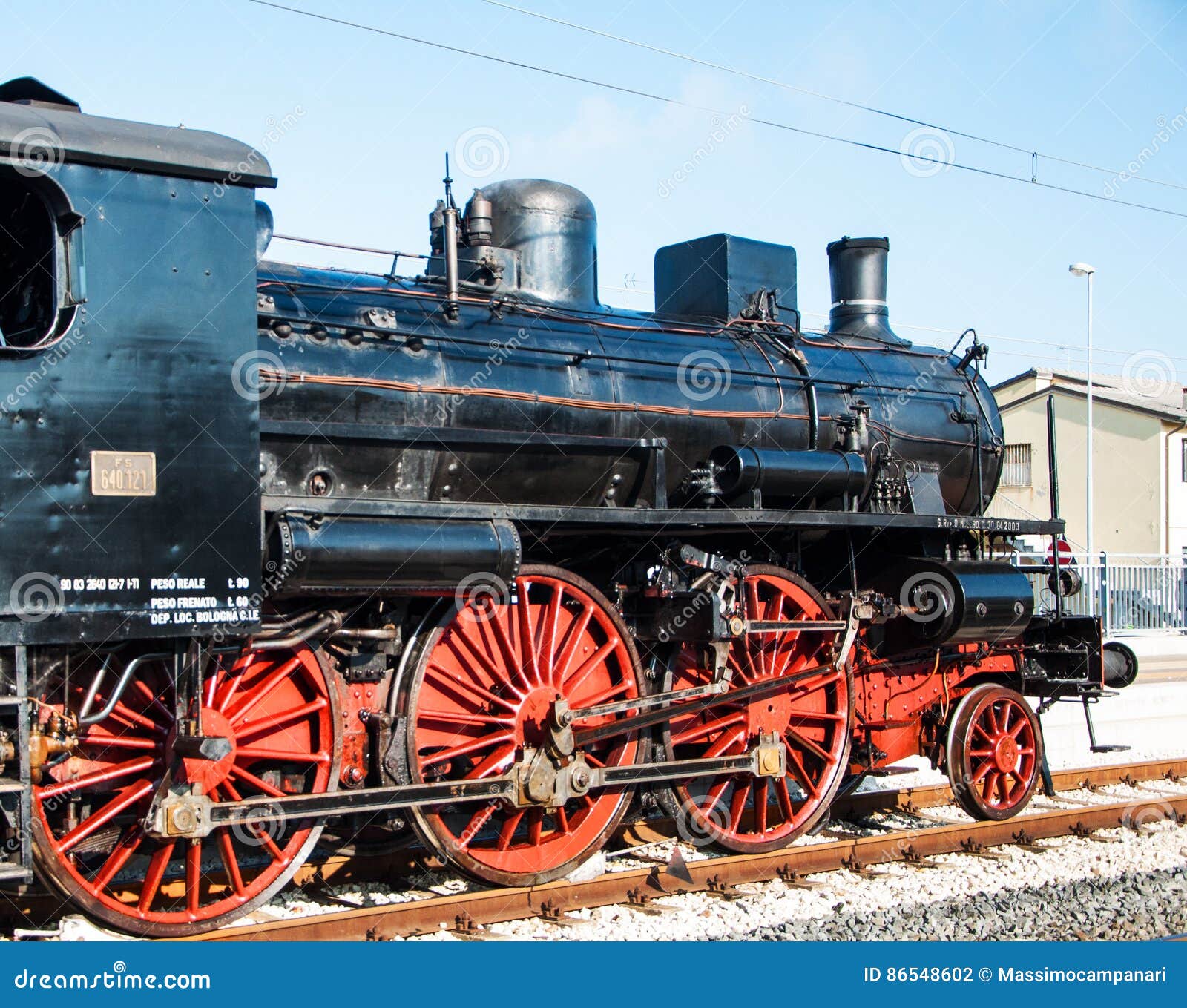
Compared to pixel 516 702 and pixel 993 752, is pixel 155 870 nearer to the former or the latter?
pixel 516 702

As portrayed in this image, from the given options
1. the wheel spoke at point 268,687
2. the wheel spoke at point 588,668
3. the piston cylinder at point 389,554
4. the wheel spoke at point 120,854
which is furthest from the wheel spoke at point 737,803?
the wheel spoke at point 120,854

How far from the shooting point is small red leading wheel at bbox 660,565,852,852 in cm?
724

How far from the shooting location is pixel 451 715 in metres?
6.29

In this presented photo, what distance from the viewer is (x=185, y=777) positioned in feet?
17.1

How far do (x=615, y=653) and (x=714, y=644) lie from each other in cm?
56

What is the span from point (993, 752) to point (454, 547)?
4.55 meters

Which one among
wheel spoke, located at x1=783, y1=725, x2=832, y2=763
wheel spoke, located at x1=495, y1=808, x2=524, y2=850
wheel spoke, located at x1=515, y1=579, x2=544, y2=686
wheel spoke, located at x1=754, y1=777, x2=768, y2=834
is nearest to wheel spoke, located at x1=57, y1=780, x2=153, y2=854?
wheel spoke, located at x1=495, y1=808, x2=524, y2=850

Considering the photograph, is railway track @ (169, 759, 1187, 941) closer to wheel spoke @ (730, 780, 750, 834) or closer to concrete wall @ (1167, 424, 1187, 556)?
wheel spoke @ (730, 780, 750, 834)

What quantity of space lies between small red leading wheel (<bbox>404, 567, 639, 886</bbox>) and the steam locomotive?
0.9 inches

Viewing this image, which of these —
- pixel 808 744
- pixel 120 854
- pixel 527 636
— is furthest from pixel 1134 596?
pixel 120 854

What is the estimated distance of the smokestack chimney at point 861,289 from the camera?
31.2 ft

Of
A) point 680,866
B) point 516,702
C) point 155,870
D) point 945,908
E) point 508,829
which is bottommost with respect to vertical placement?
point 945,908

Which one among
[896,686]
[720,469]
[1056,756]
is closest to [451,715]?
[720,469]

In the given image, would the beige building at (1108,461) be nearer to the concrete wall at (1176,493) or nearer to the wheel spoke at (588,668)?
the concrete wall at (1176,493)
